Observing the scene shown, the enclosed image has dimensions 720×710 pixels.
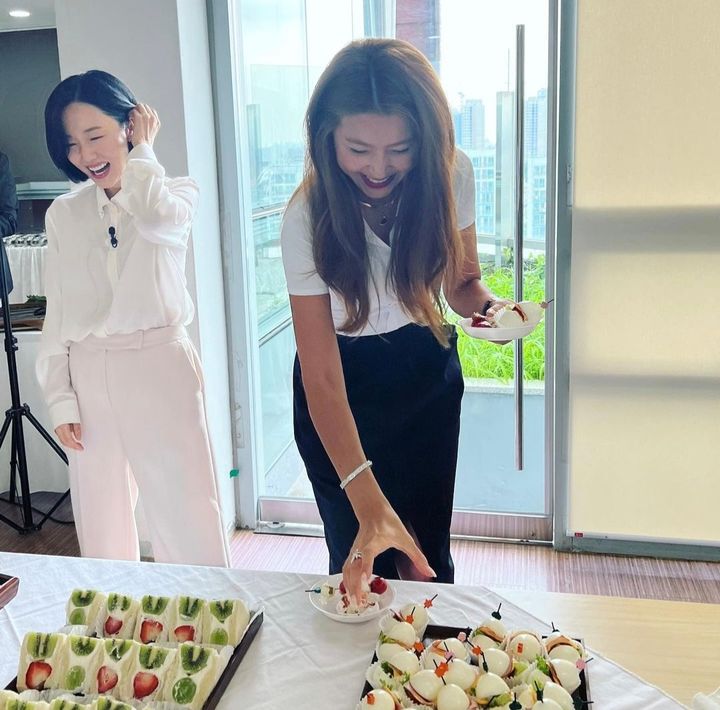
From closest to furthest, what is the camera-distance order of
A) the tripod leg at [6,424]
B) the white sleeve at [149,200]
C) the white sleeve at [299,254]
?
the white sleeve at [299,254] < the white sleeve at [149,200] < the tripod leg at [6,424]

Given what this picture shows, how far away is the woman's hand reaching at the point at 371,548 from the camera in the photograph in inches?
46.3

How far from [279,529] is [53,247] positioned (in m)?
1.35

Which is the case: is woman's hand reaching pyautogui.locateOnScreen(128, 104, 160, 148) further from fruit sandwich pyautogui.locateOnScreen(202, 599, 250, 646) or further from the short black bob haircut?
fruit sandwich pyautogui.locateOnScreen(202, 599, 250, 646)

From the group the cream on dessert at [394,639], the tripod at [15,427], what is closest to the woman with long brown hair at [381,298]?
the cream on dessert at [394,639]

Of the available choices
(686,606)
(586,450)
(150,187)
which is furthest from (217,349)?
(686,606)

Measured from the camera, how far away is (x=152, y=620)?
1131mm

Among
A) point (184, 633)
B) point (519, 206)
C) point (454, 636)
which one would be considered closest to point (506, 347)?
point (519, 206)

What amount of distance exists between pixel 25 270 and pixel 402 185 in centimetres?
186

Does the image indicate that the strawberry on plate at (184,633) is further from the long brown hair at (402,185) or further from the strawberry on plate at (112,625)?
the long brown hair at (402,185)

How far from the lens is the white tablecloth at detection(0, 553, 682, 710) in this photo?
1029mm

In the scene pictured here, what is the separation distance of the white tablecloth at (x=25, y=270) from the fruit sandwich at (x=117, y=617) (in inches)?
76.4

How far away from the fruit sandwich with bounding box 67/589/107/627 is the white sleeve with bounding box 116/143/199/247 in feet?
3.36

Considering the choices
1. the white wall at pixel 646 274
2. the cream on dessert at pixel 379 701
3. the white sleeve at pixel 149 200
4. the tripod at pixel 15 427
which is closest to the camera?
the cream on dessert at pixel 379 701

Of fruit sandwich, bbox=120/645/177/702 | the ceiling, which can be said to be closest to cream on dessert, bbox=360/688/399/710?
fruit sandwich, bbox=120/645/177/702
